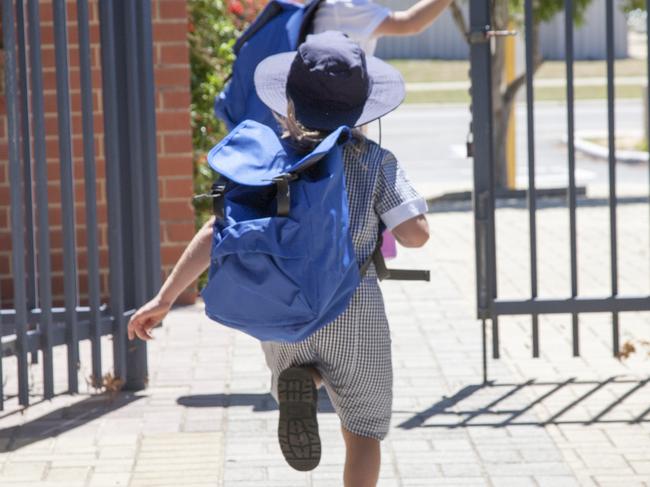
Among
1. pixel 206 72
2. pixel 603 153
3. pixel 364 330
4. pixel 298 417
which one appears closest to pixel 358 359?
pixel 364 330

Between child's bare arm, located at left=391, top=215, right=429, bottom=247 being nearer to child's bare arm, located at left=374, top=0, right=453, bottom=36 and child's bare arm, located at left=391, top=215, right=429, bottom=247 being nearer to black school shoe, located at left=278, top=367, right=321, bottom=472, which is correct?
black school shoe, located at left=278, top=367, right=321, bottom=472

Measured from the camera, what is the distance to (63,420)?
211 inches

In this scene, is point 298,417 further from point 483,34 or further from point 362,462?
point 483,34

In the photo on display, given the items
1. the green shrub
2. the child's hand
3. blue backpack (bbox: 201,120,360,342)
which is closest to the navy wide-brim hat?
blue backpack (bbox: 201,120,360,342)

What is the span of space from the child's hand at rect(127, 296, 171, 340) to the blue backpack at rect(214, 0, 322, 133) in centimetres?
148

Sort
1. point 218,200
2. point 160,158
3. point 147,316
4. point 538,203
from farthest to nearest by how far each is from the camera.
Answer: point 538,203 < point 160,158 < point 147,316 < point 218,200

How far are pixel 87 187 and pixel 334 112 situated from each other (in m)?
2.26

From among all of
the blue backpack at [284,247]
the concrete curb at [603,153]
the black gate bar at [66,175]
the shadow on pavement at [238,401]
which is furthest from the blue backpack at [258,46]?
the concrete curb at [603,153]

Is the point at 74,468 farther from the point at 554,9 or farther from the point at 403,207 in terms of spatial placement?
the point at 554,9

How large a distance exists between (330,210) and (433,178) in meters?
13.5

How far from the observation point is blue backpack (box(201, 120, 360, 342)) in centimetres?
325

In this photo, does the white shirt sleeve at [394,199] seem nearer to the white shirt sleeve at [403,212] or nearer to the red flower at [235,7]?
the white shirt sleeve at [403,212]

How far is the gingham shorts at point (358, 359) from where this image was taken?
3.50 meters

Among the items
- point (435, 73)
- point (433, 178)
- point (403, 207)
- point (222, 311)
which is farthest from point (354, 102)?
point (435, 73)
